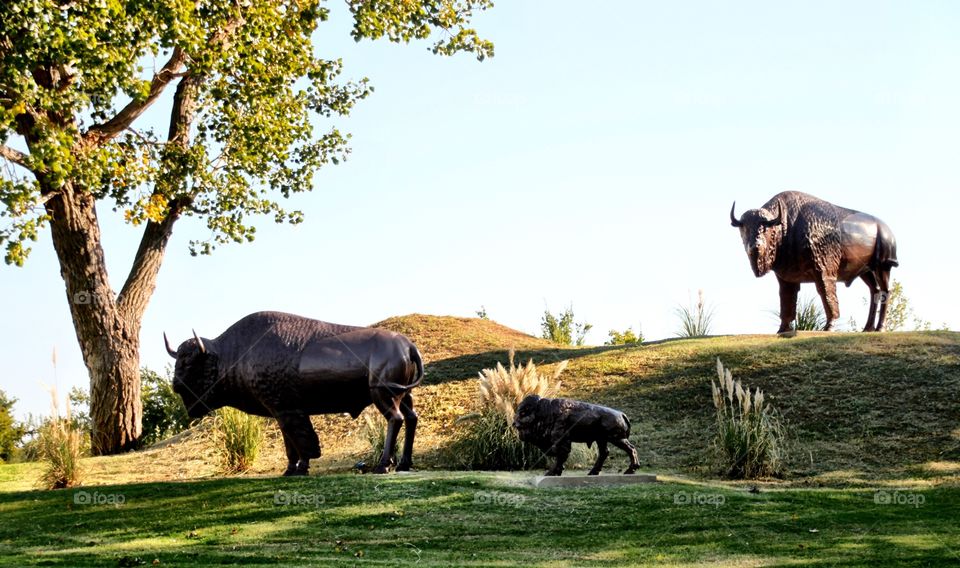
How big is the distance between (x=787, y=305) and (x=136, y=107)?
12.9 metres

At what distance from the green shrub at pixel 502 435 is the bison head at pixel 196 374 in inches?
148

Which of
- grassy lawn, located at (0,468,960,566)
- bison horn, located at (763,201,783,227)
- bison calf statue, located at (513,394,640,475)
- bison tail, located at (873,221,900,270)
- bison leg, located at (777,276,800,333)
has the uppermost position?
bison horn, located at (763,201,783,227)

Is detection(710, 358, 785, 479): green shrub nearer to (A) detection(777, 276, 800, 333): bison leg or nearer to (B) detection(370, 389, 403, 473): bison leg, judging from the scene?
(B) detection(370, 389, 403, 473): bison leg

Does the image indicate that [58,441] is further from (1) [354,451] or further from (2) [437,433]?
(2) [437,433]

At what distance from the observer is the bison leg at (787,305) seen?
21266mm

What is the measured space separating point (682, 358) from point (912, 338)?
4.36m

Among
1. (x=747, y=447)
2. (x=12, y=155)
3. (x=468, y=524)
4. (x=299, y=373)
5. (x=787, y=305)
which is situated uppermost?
(x=12, y=155)

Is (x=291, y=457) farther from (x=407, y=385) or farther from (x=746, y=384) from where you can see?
(x=746, y=384)

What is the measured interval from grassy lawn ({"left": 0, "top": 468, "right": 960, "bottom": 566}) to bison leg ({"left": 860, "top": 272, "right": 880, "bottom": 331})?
8888 millimetres

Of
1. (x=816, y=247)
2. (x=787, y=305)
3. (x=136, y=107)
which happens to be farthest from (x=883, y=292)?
(x=136, y=107)

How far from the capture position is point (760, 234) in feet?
65.4

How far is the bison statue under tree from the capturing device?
12.2 m

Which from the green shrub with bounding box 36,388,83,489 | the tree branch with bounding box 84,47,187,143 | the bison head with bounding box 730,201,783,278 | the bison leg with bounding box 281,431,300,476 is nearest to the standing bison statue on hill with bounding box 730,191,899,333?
the bison head with bounding box 730,201,783,278

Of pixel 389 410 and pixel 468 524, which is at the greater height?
pixel 389 410
